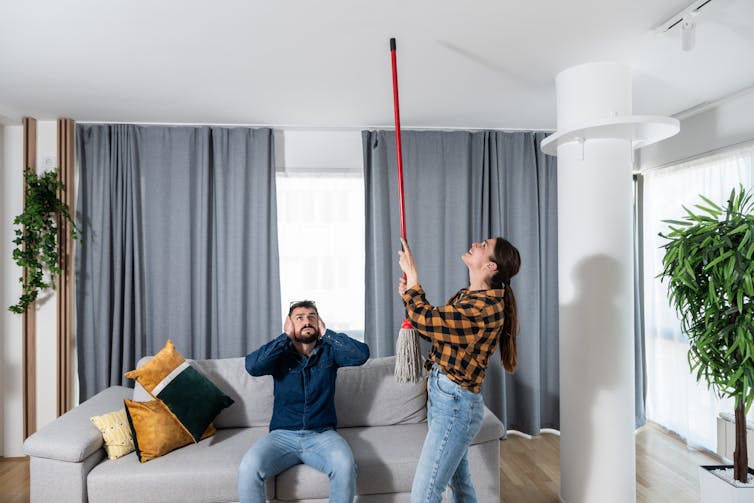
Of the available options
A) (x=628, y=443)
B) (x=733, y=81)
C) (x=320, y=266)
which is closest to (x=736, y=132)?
(x=733, y=81)

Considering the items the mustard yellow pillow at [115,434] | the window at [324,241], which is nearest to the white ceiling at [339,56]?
the window at [324,241]

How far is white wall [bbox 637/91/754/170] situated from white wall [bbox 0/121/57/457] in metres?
4.67

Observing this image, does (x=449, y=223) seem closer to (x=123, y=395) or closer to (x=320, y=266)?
(x=320, y=266)

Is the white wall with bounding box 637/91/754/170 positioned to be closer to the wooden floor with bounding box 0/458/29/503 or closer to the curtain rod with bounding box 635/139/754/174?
the curtain rod with bounding box 635/139/754/174

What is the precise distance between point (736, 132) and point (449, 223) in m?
2.01

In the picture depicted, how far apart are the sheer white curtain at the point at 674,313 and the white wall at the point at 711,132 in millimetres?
75

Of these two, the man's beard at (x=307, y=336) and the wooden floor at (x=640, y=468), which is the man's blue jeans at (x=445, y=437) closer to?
the man's beard at (x=307, y=336)

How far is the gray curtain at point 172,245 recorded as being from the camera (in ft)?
12.5

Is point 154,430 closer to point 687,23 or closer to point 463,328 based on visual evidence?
point 463,328

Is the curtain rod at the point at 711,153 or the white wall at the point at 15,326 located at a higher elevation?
Result: the curtain rod at the point at 711,153

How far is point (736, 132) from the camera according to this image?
3.37 metres

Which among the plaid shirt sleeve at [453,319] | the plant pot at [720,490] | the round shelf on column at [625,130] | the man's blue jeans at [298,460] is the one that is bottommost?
the plant pot at [720,490]

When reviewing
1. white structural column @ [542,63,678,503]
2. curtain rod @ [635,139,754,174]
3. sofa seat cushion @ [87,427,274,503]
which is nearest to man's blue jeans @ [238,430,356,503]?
sofa seat cushion @ [87,427,274,503]

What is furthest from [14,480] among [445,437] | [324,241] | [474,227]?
[474,227]
